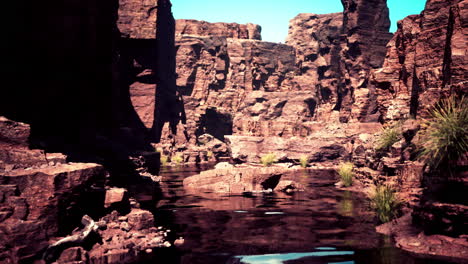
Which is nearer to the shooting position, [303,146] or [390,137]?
[390,137]

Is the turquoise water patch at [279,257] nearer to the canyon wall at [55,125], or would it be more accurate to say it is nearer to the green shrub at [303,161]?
the canyon wall at [55,125]

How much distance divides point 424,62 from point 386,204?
745 centimetres

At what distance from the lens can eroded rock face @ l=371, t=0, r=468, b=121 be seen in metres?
10.4

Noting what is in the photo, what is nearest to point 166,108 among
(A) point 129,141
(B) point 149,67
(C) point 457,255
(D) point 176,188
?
(B) point 149,67

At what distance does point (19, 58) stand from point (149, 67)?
74.7ft

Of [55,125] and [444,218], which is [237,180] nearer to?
[55,125]

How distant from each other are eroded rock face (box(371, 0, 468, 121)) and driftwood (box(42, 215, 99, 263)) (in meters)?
9.73

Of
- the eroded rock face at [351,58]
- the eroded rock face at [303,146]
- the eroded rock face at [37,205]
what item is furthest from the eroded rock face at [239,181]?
the eroded rock face at [351,58]

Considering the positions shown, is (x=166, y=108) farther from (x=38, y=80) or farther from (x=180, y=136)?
(x=38, y=80)

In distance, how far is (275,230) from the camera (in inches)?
409

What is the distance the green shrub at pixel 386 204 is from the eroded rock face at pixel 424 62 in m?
3.26

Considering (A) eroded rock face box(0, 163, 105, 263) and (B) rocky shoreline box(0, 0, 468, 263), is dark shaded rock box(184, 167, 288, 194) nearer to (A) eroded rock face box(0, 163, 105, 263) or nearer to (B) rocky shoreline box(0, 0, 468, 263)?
(B) rocky shoreline box(0, 0, 468, 263)

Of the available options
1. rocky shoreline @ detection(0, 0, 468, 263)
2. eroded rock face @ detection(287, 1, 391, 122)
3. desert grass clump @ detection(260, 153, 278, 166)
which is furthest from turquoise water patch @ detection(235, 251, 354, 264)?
eroded rock face @ detection(287, 1, 391, 122)

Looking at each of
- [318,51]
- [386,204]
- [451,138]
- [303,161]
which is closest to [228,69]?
[318,51]
